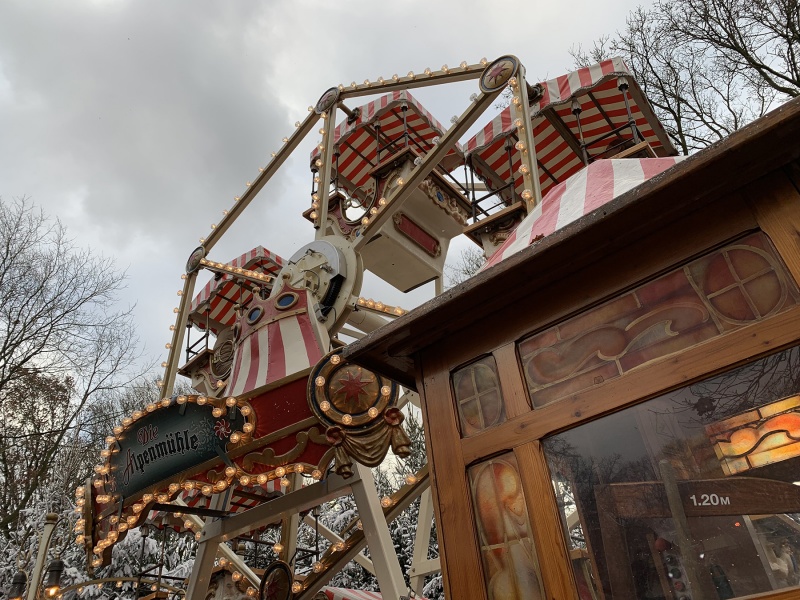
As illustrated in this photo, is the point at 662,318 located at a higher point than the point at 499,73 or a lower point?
lower

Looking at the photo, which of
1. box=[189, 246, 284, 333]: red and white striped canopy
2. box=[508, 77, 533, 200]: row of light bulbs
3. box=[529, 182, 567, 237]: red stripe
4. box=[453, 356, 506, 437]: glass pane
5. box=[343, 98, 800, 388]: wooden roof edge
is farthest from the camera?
box=[189, 246, 284, 333]: red and white striped canopy

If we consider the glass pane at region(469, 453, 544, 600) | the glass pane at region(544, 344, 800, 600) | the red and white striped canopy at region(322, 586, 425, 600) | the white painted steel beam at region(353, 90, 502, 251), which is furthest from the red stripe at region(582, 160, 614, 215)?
the red and white striped canopy at region(322, 586, 425, 600)

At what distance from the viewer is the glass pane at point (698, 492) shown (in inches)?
82.6

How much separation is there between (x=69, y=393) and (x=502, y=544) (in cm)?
1594

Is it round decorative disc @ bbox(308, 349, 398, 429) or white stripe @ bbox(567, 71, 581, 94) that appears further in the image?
white stripe @ bbox(567, 71, 581, 94)

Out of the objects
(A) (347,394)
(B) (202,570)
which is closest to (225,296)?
(B) (202,570)

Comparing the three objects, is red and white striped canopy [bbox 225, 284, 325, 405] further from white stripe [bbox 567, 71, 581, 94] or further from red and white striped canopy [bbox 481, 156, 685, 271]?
white stripe [bbox 567, 71, 581, 94]

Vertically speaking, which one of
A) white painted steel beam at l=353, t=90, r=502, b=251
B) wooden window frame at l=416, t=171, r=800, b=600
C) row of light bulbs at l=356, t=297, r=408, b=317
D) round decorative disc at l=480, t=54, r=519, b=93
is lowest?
wooden window frame at l=416, t=171, r=800, b=600

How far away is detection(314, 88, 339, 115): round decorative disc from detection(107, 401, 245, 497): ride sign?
5.57 meters

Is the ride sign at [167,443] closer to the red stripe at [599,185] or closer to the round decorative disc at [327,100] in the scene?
the red stripe at [599,185]

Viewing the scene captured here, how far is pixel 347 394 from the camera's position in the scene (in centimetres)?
492

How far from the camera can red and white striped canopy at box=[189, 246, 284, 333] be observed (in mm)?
12391

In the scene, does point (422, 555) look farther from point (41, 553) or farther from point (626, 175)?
point (626, 175)

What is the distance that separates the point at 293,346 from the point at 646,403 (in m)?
5.08
